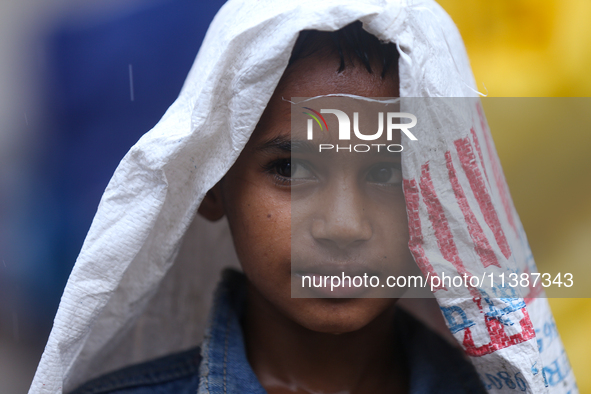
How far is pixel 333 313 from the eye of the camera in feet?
2.29

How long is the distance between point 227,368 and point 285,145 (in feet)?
1.10

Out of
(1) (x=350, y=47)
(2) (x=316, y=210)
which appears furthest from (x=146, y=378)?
(1) (x=350, y=47)

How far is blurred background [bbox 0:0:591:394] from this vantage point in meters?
1.07

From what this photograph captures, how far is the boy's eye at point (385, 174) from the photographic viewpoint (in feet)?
2.29

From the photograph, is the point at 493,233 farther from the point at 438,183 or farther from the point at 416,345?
the point at 416,345

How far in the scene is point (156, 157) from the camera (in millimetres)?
662

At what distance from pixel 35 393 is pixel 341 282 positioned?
0.41 m

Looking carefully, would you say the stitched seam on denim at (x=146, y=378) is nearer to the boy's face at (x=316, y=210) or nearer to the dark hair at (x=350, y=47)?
the boy's face at (x=316, y=210)

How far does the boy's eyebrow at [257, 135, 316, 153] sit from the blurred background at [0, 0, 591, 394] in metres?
0.55

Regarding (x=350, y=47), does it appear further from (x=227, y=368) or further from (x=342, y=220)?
(x=227, y=368)

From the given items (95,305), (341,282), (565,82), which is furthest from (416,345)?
(565,82)

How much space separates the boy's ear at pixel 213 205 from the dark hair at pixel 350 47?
A: 248 mm

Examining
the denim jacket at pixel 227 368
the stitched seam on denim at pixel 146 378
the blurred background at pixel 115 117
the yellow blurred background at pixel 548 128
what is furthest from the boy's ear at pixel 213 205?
the yellow blurred background at pixel 548 128

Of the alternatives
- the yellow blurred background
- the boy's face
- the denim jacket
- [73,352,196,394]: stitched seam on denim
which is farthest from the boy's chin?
the yellow blurred background
